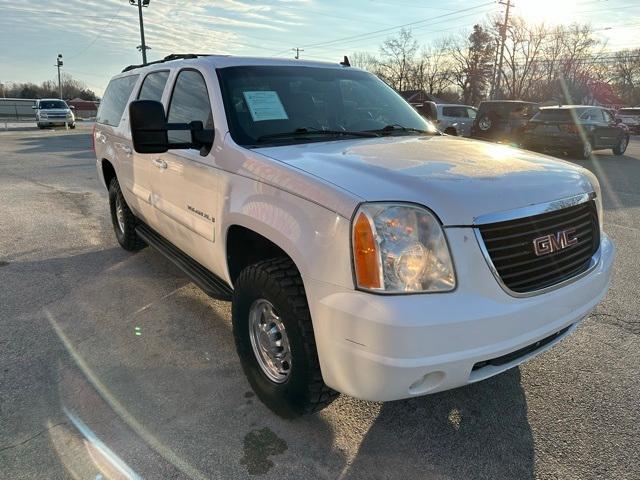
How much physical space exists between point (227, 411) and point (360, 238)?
1351mm

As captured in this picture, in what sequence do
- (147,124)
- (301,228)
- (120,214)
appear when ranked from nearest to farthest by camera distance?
(301,228) → (147,124) → (120,214)

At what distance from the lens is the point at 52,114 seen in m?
31.1

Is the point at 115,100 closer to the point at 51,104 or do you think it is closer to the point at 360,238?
the point at 360,238

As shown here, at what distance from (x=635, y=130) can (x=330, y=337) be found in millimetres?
37193

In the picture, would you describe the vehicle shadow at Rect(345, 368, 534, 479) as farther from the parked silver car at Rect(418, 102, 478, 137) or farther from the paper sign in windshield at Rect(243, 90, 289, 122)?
the parked silver car at Rect(418, 102, 478, 137)

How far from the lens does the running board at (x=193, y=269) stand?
3205mm

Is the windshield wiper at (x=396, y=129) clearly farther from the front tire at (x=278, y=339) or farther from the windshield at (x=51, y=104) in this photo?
the windshield at (x=51, y=104)

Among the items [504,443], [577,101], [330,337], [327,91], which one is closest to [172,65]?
[327,91]

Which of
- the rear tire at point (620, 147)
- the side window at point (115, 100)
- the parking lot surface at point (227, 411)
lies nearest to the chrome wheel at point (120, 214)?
the side window at point (115, 100)

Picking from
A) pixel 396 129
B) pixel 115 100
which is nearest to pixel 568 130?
pixel 396 129

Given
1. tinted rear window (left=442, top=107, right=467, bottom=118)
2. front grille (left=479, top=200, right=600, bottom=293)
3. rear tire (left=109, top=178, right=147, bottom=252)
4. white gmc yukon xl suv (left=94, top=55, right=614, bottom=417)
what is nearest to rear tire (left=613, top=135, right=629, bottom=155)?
tinted rear window (left=442, top=107, right=467, bottom=118)

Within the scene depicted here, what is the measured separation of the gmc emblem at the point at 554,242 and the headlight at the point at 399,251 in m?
0.53

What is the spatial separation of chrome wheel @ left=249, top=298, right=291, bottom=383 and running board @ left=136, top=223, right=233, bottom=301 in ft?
1.56

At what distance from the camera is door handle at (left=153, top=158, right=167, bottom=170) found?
372 centimetres
